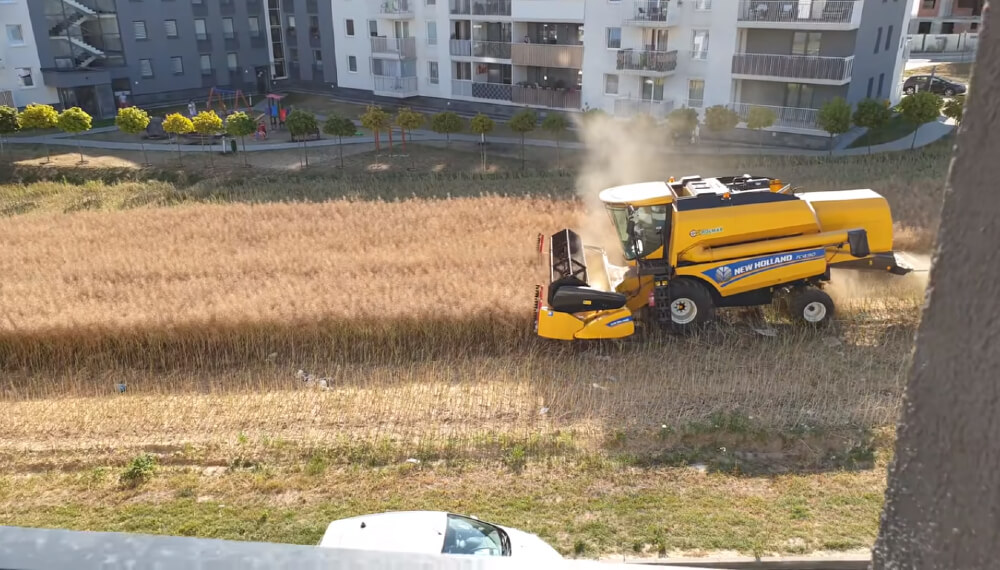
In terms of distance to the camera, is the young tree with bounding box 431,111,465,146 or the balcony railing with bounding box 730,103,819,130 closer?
A: the balcony railing with bounding box 730,103,819,130

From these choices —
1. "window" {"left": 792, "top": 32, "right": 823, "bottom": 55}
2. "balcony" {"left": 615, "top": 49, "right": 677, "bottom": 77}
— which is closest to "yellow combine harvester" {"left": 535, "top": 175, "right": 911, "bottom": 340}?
"window" {"left": 792, "top": 32, "right": 823, "bottom": 55}

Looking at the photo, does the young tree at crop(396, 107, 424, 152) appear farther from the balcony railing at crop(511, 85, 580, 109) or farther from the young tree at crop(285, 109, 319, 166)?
the balcony railing at crop(511, 85, 580, 109)

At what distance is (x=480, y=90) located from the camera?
3672 centimetres

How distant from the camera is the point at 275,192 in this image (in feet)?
81.2

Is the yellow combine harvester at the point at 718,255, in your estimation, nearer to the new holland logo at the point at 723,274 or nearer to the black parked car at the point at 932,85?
the new holland logo at the point at 723,274

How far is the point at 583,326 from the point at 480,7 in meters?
27.6

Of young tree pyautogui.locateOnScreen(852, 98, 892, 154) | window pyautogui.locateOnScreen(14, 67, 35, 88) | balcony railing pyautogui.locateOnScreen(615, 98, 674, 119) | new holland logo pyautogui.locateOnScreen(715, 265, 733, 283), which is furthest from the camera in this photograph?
window pyautogui.locateOnScreen(14, 67, 35, 88)

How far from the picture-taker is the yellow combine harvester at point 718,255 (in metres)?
11.7

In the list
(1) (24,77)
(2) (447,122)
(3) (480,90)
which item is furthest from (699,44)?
(1) (24,77)

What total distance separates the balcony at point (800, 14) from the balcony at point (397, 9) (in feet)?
53.4

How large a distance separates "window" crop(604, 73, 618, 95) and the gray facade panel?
948 cm

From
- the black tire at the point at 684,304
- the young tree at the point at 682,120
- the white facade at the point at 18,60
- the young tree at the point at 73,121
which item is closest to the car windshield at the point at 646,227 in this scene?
the black tire at the point at 684,304

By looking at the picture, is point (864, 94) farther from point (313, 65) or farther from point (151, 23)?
point (151, 23)

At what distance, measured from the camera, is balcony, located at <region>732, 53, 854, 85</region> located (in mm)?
28438
